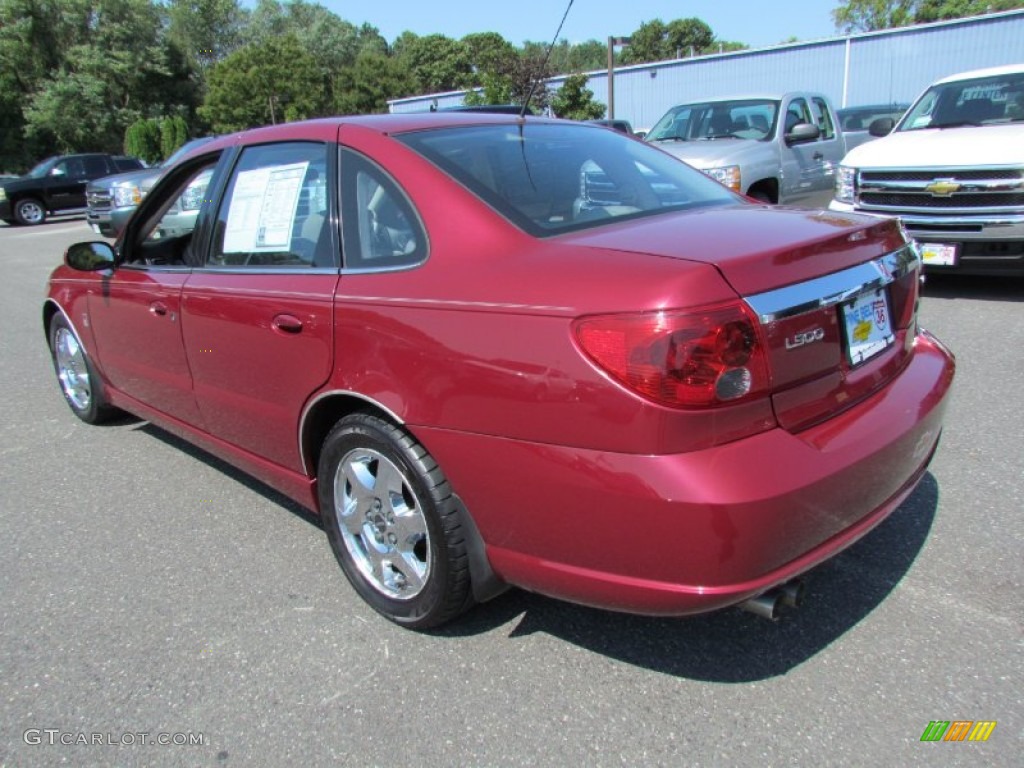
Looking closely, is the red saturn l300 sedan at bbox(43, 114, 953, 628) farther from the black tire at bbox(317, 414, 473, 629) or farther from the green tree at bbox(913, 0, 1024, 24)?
the green tree at bbox(913, 0, 1024, 24)

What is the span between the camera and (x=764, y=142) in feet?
27.4

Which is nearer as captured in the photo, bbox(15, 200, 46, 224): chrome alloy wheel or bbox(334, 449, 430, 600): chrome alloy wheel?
bbox(334, 449, 430, 600): chrome alloy wheel

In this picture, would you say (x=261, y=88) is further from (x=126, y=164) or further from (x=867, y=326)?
(x=867, y=326)

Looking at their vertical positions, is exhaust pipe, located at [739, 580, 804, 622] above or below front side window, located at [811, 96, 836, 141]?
below

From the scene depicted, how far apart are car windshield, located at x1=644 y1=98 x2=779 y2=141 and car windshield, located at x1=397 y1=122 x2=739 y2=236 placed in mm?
5942

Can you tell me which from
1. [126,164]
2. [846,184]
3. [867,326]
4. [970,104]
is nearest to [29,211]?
[126,164]

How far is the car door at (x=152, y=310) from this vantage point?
351 centimetres

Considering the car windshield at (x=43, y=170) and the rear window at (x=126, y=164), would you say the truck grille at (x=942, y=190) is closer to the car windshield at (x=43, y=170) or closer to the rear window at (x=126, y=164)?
the rear window at (x=126, y=164)

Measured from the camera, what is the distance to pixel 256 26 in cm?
7506

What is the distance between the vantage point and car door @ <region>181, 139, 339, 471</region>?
8.98 feet

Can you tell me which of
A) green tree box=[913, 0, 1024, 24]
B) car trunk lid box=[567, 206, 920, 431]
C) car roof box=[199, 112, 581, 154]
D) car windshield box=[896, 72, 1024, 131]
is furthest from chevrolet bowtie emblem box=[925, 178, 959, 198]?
green tree box=[913, 0, 1024, 24]

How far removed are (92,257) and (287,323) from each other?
179 centimetres

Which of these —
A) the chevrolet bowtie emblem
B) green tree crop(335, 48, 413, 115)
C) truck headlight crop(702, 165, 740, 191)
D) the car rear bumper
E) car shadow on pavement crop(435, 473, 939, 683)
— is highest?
green tree crop(335, 48, 413, 115)

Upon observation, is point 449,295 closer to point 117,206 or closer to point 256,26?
point 117,206
